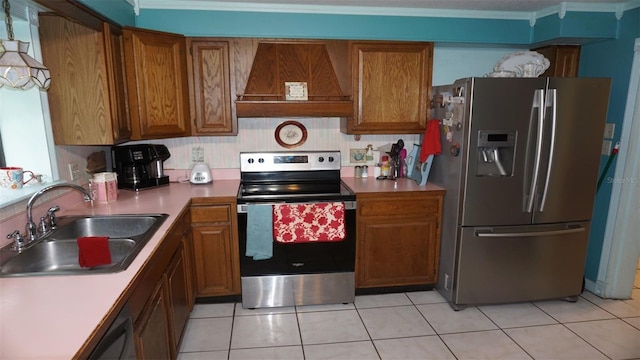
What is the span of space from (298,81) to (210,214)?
3.89ft

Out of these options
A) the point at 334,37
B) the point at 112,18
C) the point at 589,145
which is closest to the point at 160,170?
the point at 112,18

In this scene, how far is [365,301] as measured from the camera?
9.43 ft

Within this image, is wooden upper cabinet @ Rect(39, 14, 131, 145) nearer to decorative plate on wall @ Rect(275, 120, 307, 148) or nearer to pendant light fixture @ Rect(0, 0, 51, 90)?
pendant light fixture @ Rect(0, 0, 51, 90)

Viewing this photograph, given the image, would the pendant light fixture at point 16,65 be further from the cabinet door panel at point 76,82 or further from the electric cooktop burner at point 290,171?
the electric cooktop burner at point 290,171

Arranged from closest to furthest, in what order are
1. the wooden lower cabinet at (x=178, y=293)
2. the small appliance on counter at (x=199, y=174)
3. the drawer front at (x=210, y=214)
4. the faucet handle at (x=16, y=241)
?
the faucet handle at (x=16, y=241)
the wooden lower cabinet at (x=178, y=293)
the drawer front at (x=210, y=214)
the small appliance on counter at (x=199, y=174)

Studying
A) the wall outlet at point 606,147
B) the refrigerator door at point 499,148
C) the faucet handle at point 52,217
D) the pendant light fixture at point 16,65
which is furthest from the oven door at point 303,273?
the wall outlet at point 606,147

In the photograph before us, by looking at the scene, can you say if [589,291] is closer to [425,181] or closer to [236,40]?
[425,181]

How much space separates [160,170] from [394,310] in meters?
2.09

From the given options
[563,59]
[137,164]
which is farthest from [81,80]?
[563,59]

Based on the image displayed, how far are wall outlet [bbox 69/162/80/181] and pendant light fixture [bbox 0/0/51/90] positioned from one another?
786 millimetres

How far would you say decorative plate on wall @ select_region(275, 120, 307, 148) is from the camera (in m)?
3.17

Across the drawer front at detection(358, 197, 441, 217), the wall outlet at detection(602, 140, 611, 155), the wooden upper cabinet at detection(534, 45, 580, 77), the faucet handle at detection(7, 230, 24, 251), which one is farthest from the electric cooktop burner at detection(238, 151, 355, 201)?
the wall outlet at detection(602, 140, 611, 155)

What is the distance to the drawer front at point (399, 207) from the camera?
2768 mm

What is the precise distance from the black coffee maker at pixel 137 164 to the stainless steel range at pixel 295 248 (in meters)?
0.71
